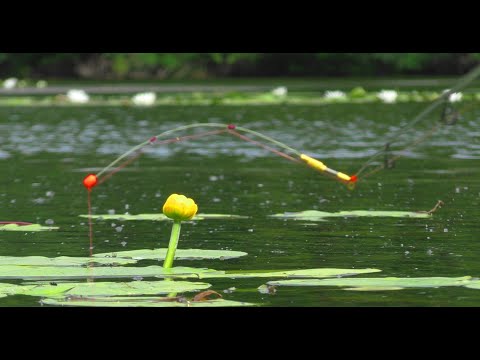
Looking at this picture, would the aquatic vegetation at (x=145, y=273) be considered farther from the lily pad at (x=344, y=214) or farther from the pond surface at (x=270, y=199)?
the lily pad at (x=344, y=214)

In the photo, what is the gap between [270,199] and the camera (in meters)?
15.6

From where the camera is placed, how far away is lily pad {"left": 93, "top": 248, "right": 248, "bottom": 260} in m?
10.8

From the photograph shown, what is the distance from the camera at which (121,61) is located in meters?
66.2

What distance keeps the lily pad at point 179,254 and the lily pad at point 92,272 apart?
2.16 feet

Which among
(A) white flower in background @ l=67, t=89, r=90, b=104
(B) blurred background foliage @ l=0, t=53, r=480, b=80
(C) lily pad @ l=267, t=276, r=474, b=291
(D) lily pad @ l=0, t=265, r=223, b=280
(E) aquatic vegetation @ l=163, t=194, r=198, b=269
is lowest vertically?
(B) blurred background foliage @ l=0, t=53, r=480, b=80

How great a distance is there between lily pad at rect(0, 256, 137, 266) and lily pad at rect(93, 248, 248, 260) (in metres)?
0.11

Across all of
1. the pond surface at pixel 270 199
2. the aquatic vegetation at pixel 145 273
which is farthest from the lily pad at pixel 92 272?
the pond surface at pixel 270 199

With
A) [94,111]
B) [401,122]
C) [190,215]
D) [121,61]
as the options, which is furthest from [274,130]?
[121,61]

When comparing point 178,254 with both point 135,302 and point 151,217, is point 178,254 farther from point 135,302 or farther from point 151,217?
point 151,217

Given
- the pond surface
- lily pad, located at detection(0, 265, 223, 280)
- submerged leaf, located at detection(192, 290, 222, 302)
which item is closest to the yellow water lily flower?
lily pad, located at detection(0, 265, 223, 280)

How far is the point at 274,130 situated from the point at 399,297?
63.8ft

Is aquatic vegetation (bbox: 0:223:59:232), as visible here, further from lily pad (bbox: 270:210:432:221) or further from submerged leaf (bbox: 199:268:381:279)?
submerged leaf (bbox: 199:268:381:279)

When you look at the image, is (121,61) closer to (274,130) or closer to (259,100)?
(259,100)

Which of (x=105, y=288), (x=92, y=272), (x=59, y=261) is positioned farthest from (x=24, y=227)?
(x=105, y=288)
